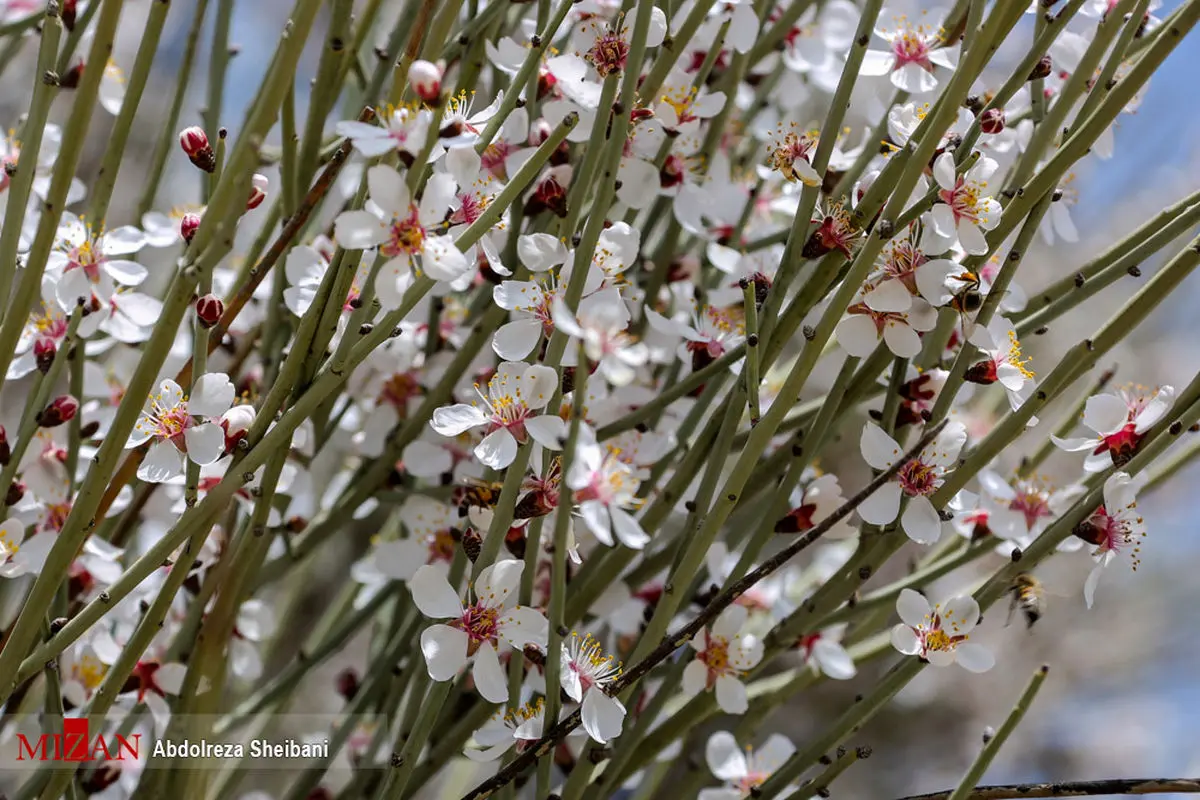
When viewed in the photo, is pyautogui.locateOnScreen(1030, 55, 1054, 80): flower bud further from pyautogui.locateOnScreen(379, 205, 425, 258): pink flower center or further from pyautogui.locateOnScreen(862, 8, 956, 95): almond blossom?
pyautogui.locateOnScreen(379, 205, 425, 258): pink flower center

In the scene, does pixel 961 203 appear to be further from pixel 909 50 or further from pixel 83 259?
pixel 83 259

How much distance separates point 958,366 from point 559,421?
25 cm

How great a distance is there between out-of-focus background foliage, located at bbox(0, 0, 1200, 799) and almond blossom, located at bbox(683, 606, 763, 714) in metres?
1.42

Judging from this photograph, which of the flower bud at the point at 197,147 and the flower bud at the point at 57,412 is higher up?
the flower bud at the point at 197,147

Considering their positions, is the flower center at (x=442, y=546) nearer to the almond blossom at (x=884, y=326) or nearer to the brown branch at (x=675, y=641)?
the brown branch at (x=675, y=641)

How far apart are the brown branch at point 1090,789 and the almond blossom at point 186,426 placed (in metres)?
0.43

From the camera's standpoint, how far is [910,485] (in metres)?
0.63

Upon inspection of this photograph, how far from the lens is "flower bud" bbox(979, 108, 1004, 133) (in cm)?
58

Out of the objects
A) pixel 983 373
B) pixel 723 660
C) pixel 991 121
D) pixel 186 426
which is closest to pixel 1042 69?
pixel 991 121

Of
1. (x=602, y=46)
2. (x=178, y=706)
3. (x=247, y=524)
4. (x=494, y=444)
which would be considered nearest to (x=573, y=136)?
(x=602, y=46)

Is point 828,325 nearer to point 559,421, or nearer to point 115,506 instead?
point 559,421

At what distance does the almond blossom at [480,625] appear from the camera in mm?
560

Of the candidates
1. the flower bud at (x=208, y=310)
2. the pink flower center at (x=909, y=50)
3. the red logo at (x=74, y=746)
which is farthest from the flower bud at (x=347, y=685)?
the pink flower center at (x=909, y=50)

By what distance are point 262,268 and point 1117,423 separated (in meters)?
0.50
